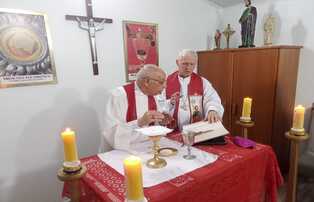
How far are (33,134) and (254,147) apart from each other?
1.83 meters

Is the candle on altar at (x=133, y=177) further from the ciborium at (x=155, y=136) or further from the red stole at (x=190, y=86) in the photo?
the red stole at (x=190, y=86)

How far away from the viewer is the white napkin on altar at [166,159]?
1.08m

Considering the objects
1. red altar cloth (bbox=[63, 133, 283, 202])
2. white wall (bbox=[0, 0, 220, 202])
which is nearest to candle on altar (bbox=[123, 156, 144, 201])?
red altar cloth (bbox=[63, 133, 283, 202])

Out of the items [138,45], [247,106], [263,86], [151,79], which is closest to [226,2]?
[263,86]

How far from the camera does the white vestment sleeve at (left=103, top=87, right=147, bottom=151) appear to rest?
144 cm

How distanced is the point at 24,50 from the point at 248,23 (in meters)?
2.39

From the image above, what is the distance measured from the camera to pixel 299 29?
8.43 ft

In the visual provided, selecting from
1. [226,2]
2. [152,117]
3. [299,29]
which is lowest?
[152,117]

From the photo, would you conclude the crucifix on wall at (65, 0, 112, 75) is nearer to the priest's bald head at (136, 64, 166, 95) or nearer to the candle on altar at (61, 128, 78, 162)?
the priest's bald head at (136, 64, 166, 95)

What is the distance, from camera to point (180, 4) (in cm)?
287

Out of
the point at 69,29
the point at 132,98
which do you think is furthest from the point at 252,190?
the point at 69,29

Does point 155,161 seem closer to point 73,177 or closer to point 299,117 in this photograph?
point 73,177

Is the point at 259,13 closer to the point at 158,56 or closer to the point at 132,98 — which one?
the point at 158,56

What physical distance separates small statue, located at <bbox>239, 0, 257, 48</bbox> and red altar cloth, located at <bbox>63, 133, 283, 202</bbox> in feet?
5.37
